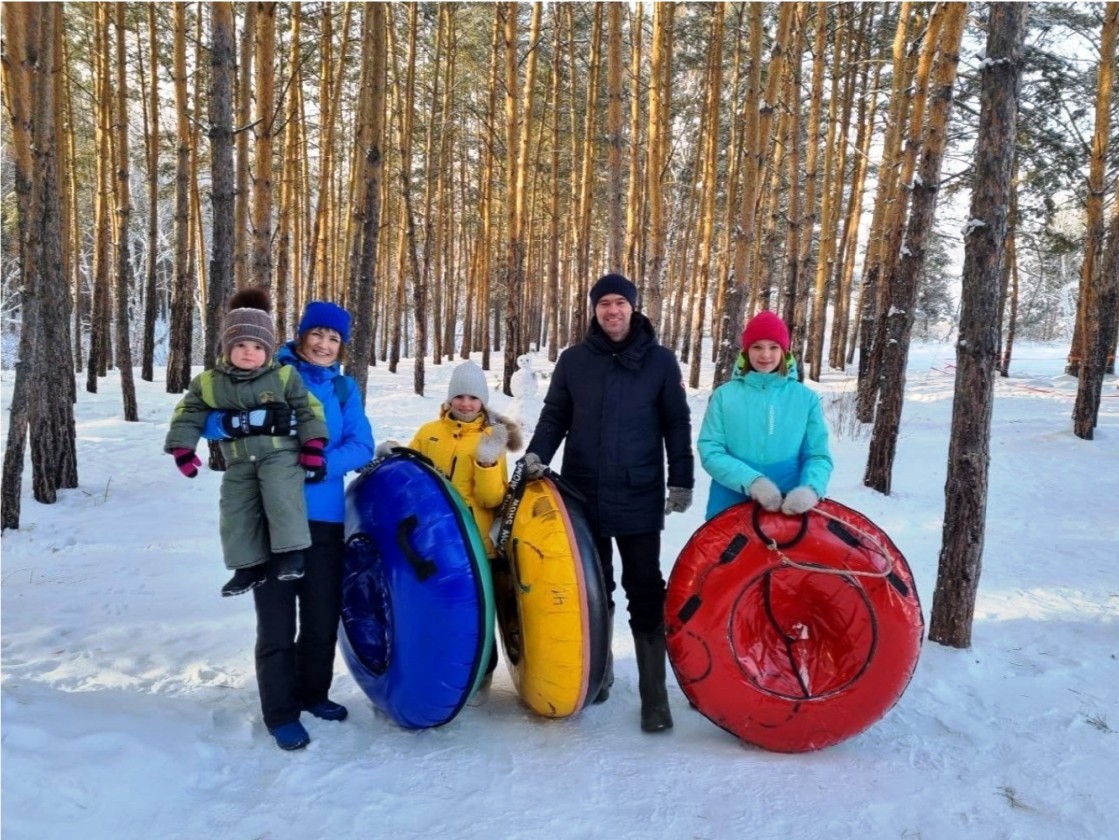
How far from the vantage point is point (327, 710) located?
3143 millimetres

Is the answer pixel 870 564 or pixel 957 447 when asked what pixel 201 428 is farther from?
pixel 957 447

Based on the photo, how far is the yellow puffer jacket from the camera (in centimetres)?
327

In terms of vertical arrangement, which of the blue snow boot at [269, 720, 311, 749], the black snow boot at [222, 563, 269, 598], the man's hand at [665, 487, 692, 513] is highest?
the man's hand at [665, 487, 692, 513]

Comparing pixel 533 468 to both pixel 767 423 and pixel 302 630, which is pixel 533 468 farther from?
pixel 302 630

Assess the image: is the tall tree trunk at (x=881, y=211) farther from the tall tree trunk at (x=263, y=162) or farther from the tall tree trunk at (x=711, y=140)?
the tall tree trunk at (x=263, y=162)

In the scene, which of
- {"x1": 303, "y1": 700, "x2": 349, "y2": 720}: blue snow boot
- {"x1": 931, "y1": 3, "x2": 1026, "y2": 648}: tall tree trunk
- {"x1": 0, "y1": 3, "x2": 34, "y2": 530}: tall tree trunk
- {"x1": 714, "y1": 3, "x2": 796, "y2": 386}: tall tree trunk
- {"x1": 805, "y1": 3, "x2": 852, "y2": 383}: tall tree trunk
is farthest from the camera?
{"x1": 805, "y1": 3, "x2": 852, "y2": 383}: tall tree trunk

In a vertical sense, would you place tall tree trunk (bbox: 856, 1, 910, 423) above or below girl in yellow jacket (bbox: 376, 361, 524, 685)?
above

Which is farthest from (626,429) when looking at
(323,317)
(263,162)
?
(263,162)

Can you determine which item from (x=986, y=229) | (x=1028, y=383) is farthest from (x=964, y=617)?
(x=1028, y=383)

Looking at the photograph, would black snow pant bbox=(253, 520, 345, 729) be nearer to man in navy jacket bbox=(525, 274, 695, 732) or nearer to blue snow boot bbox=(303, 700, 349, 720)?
blue snow boot bbox=(303, 700, 349, 720)

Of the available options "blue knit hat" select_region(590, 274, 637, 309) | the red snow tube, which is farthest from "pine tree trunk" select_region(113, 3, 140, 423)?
the red snow tube

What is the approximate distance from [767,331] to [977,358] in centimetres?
164

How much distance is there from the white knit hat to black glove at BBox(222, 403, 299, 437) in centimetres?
78

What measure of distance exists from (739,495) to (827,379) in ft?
55.0
